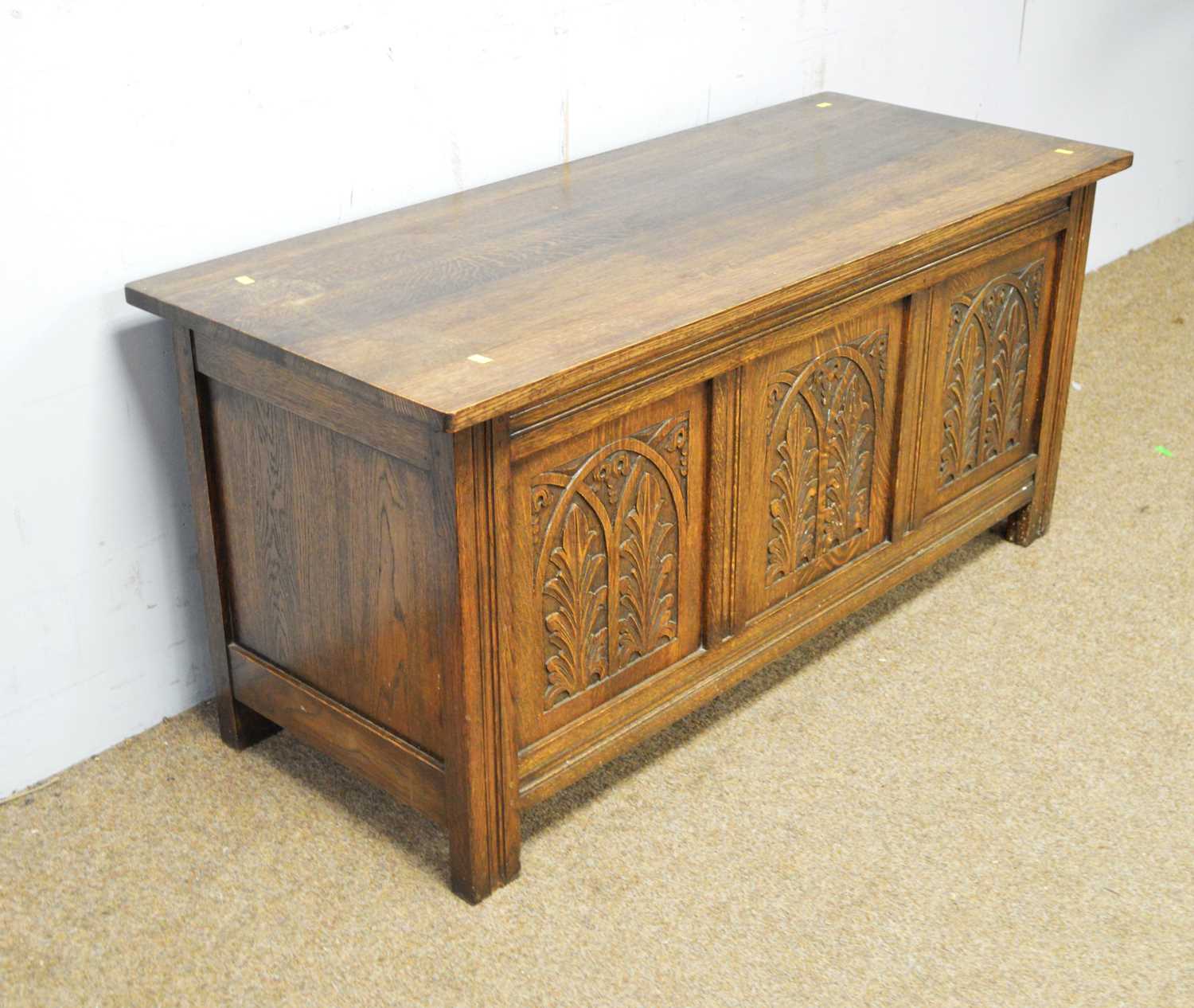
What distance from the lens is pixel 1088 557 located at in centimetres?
276

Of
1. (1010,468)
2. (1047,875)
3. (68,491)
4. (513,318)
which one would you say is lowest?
(1047,875)

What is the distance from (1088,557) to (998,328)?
500 millimetres

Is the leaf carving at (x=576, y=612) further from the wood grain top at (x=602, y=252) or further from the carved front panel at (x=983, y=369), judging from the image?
the carved front panel at (x=983, y=369)

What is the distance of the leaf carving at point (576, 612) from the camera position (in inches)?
74.9

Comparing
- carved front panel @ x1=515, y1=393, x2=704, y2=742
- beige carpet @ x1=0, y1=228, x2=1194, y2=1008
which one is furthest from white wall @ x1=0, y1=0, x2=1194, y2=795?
carved front panel @ x1=515, y1=393, x2=704, y2=742

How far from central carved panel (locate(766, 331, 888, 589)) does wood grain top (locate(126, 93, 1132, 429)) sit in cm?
18

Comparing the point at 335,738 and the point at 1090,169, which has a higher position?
the point at 1090,169

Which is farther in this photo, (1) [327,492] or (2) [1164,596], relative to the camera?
(2) [1164,596]

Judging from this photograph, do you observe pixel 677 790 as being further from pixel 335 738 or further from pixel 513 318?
pixel 513 318

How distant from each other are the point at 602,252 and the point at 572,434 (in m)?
0.37

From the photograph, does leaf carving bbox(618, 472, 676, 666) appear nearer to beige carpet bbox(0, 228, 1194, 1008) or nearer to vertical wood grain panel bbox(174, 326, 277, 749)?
beige carpet bbox(0, 228, 1194, 1008)

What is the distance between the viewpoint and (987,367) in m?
2.57

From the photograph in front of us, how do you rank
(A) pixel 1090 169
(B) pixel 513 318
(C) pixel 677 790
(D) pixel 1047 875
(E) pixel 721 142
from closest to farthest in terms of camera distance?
(B) pixel 513 318, (D) pixel 1047 875, (C) pixel 677 790, (A) pixel 1090 169, (E) pixel 721 142

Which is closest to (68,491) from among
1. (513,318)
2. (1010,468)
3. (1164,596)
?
(513,318)
